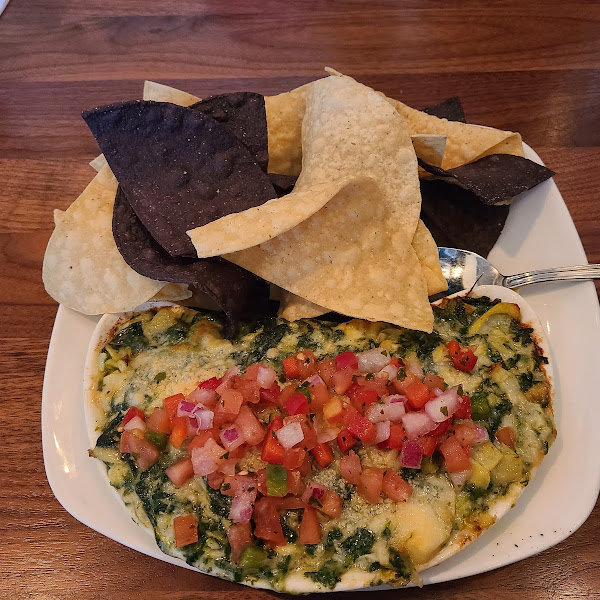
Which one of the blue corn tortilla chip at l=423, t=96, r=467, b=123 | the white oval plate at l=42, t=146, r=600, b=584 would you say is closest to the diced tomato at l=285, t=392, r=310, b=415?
the white oval plate at l=42, t=146, r=600, b=584

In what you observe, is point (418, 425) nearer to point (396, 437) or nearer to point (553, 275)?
point (396, 437)

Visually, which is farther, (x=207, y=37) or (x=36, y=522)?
(x=207, y=37)

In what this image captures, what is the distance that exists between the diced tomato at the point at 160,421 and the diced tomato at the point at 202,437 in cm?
11

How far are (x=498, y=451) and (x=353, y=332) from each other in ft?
1.91

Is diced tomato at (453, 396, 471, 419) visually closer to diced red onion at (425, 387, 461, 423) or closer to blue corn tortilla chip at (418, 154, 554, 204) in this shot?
diced red onion at (425, 387, 461, 423)

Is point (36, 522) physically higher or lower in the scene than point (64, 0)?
lower

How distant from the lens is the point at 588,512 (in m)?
1.71

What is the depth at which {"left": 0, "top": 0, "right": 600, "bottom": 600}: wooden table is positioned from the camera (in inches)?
90.0

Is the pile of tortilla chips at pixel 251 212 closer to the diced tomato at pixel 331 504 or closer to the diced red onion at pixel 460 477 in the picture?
the diced red onion at pixel 460 477

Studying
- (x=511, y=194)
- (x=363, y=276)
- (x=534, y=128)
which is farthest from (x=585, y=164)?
(x=363, y=276)

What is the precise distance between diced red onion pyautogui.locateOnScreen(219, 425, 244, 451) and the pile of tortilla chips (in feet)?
1.35

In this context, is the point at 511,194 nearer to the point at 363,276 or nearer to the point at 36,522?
the point at 363,276

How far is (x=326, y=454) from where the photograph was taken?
160 cm

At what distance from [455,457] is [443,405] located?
0.48 ft
